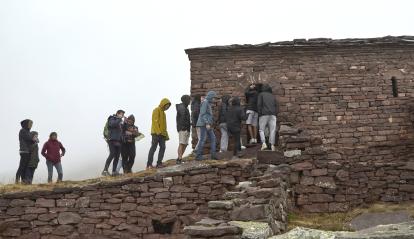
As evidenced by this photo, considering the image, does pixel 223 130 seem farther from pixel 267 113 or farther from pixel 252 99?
pixel 267 113

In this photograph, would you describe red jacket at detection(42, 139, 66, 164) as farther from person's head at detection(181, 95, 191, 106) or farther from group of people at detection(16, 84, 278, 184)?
person's head at detection(181, 95, 191, 106)

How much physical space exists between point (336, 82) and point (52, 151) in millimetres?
8604

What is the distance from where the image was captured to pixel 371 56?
15094 mm

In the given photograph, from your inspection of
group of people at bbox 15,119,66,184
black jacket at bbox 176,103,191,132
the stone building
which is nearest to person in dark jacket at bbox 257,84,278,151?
black jacket at bbox 176,103,191,132

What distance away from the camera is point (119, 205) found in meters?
10.6

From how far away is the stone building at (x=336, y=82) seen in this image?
1430cm

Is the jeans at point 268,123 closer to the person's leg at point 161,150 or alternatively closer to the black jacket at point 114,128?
the person's leg at point 161,150

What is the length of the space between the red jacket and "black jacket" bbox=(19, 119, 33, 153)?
579 millimetres

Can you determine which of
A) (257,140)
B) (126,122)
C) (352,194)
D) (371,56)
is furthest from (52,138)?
(371,56)

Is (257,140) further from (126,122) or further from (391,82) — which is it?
(391,82)

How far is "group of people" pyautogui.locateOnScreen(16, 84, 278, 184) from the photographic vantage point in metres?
12.2

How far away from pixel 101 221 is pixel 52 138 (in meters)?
3.38

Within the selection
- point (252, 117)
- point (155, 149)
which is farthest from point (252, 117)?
point (155, 149)

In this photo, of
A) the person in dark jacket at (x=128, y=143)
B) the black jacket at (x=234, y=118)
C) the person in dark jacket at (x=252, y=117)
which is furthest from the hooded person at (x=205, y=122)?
the person in dark jacket at (x=128, y=143)
